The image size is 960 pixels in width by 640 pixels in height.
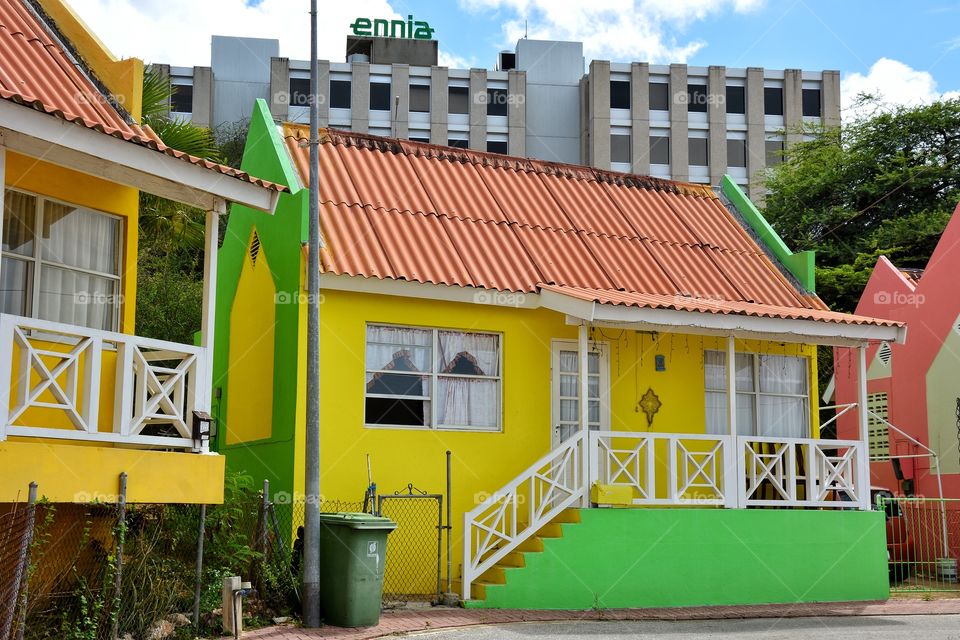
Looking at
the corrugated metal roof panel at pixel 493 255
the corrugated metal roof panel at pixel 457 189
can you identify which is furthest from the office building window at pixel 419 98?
the corrugated metal roof panel at pixel 493 255

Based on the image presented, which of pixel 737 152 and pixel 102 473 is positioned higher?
pixel 737 152

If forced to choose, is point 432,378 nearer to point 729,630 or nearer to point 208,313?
point 208,313

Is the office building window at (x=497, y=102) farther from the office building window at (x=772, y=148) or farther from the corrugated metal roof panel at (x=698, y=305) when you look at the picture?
the corrugated metal roof panel at (x=698, y=305)

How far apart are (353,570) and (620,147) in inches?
2010

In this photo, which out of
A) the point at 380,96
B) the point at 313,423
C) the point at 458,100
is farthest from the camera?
the point at 458,100

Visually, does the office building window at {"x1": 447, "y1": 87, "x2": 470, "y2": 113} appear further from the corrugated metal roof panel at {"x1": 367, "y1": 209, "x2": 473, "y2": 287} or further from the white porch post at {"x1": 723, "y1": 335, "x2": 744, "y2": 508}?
the white porch post at {"x1": 723, "y1": 335, "x2": 744, "y2": 508}

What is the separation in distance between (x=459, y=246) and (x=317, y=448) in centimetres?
510

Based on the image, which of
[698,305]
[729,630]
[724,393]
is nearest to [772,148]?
[724,393]

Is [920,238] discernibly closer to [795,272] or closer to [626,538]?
[795,272]

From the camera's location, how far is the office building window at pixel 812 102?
61.8 m

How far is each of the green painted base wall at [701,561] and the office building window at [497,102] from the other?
45951 mm

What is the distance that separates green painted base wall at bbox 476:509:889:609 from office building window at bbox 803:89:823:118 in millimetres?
49243

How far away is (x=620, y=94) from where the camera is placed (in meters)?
61.0

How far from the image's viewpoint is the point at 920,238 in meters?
30.6
